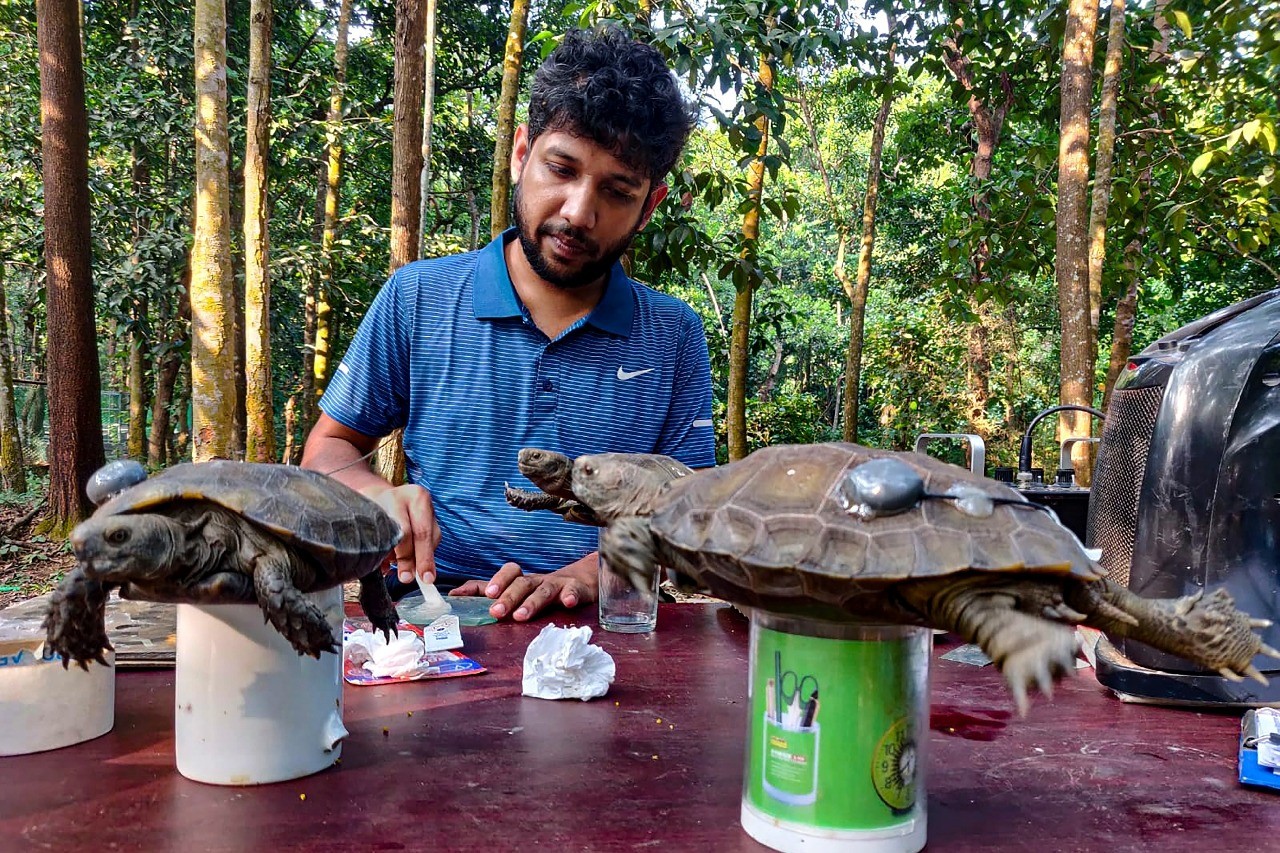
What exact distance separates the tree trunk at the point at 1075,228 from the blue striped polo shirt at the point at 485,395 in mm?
2958

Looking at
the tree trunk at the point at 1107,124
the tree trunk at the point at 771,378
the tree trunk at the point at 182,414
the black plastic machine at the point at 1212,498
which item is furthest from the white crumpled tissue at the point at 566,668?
the tree trunk at the point at 771,378

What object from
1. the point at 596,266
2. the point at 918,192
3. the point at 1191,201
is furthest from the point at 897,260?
the point at 596,266

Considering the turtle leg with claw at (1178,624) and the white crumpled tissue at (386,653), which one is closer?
the turtle leg with claw at (1178,624)

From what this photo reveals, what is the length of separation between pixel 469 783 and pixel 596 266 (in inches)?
60.1

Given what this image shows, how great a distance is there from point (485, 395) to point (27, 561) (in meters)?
5.81

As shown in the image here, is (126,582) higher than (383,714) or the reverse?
higher

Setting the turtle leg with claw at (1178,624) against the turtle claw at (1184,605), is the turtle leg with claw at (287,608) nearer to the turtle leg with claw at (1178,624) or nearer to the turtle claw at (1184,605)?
the turtle leg with claw at (1178,624)

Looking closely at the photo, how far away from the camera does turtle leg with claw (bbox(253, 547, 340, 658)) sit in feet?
2.91

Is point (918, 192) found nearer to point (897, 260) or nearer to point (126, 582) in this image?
point (897, 260)

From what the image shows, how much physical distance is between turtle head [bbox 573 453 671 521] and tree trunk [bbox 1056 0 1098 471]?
153 inches

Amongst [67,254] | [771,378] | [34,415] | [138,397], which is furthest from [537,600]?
[34,415]

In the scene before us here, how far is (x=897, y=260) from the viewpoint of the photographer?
531 inches

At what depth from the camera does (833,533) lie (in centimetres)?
82

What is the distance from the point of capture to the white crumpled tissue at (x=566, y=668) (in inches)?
55.5
